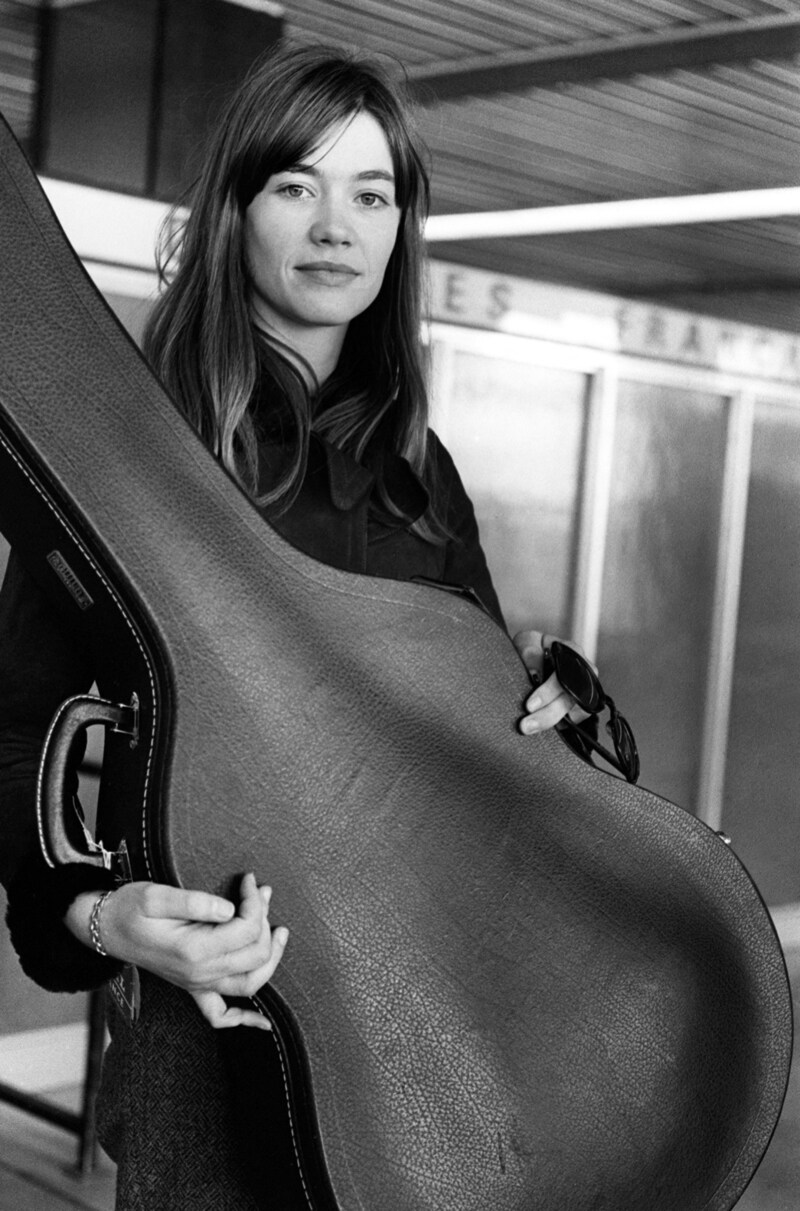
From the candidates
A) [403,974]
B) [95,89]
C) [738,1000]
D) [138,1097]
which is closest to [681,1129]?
[738,1000]

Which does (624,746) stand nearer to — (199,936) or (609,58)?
(199,936)

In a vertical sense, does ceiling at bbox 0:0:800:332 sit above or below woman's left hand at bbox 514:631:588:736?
above

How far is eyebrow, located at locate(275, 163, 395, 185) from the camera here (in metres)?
1.03

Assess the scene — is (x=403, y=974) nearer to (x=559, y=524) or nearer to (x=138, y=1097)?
(x=138, y=1097)

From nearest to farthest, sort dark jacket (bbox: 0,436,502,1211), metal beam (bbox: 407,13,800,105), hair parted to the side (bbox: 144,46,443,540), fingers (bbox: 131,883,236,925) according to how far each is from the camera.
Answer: fingers (bbox: 131,883,236,925), dark jacket (bbox: 0,436,502,1211), hair parted to the side (bbox: 144,46,443,540), metal beam (bbox: 407,13,800,105)

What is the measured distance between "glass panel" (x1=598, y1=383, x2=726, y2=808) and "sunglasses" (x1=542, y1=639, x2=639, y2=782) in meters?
1.15

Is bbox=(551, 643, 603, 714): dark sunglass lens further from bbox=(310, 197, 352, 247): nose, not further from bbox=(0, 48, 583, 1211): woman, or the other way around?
bbox=(310, 197, 352, 247): nose

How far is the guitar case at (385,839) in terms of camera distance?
820 millimetres

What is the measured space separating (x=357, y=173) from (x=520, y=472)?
1370 millimetres

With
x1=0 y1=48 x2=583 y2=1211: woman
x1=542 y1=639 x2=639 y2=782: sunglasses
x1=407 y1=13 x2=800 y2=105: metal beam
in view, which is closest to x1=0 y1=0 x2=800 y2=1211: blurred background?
x1=407 y1=13 x2=800 y2=105: metal beam

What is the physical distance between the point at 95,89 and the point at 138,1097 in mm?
1834

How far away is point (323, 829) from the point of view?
88 cm

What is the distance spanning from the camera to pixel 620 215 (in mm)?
2139

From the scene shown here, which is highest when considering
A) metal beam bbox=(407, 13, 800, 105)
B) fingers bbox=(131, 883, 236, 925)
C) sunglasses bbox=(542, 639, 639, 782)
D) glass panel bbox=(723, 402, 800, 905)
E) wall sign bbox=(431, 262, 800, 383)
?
metal beam bbox=(407, 13, 800, 105)
